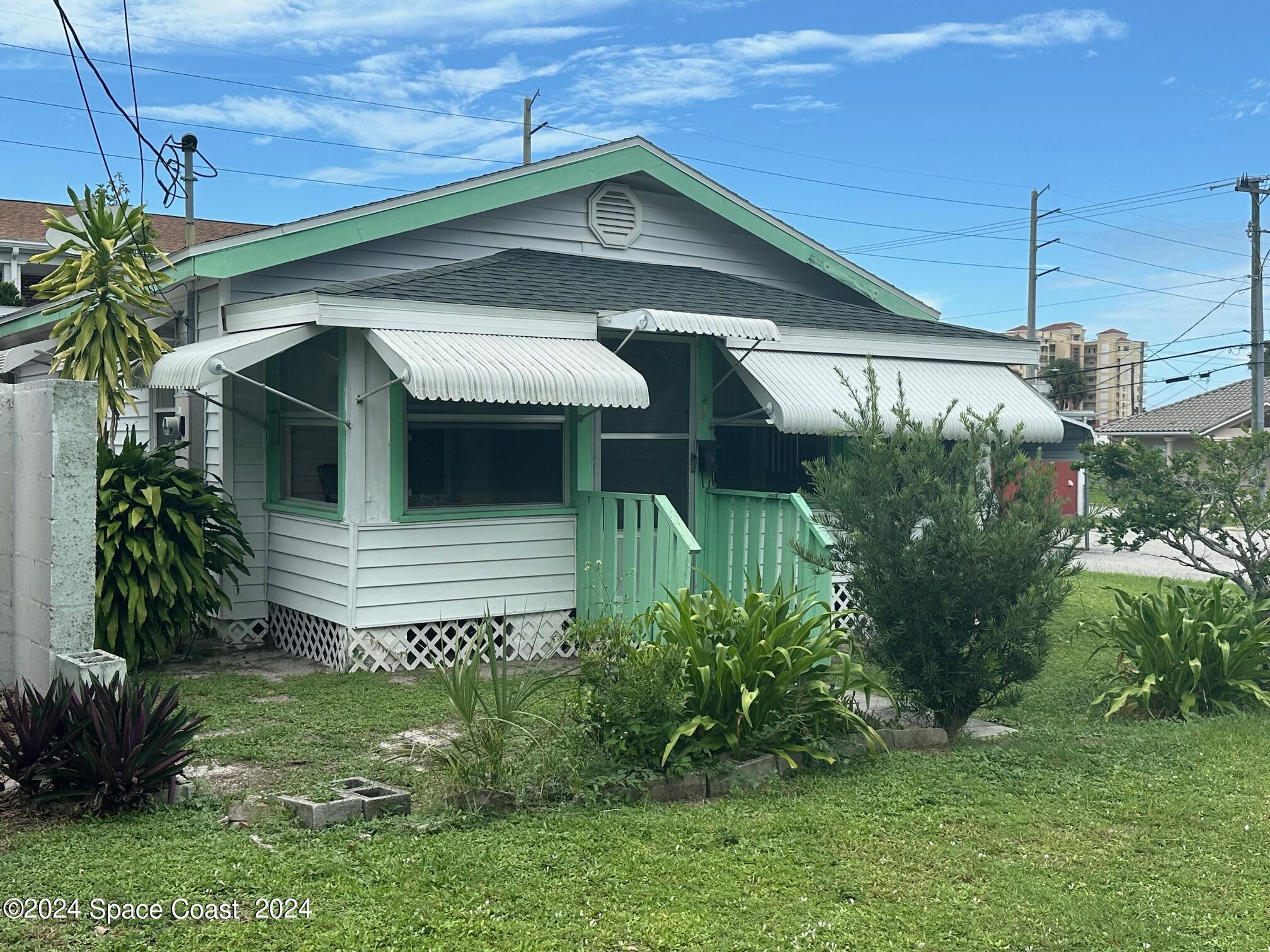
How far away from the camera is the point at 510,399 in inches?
350

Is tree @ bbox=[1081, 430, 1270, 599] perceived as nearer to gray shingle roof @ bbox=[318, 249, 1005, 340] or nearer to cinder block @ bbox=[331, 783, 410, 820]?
gray shingle roof @ bbox=[318, 249, 1005, 340]

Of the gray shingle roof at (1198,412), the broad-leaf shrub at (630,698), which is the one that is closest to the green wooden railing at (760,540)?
the broad-leaf shrub at (630,698)

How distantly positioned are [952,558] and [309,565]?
541 cm

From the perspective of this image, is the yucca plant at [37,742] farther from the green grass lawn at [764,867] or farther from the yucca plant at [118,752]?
the green grass lawn at [764,867]

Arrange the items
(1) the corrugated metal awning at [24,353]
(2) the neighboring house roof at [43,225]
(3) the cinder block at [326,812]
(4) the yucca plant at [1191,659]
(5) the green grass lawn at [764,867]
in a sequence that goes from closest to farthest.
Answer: (5) the green grass lawn at [764,867] < (3) the cinder block at [326,812] < (4) the yucca plant at [1191,659] < (1) the corrugated metal awning at [24,353] < (2) the neighboring house roof at [43,225]

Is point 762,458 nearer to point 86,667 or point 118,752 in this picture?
point 86,667

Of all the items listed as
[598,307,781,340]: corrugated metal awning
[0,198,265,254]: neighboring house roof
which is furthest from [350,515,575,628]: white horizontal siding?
[0,198,265,254]: neighboring house roof

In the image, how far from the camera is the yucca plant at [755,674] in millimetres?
6184

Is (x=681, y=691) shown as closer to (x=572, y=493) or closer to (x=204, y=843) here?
(x=204, y=843)

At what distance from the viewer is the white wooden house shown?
9.33 m

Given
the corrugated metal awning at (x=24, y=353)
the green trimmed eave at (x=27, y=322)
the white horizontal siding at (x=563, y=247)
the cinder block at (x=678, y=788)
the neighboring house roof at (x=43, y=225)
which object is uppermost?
the neighboring house roof at (x=43, y=225)

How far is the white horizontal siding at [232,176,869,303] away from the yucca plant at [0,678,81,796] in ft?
17.8

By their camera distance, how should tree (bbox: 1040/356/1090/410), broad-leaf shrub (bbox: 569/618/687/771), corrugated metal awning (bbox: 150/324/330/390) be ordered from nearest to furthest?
1. broad-leaf shrub (bbox: 569/618/687/771)
2. corrugated metal awning (bbox: 150/324/330/390)
3. tree (bbox: 1040/356/1090/410)

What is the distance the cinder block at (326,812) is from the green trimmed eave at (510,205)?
574 cm
